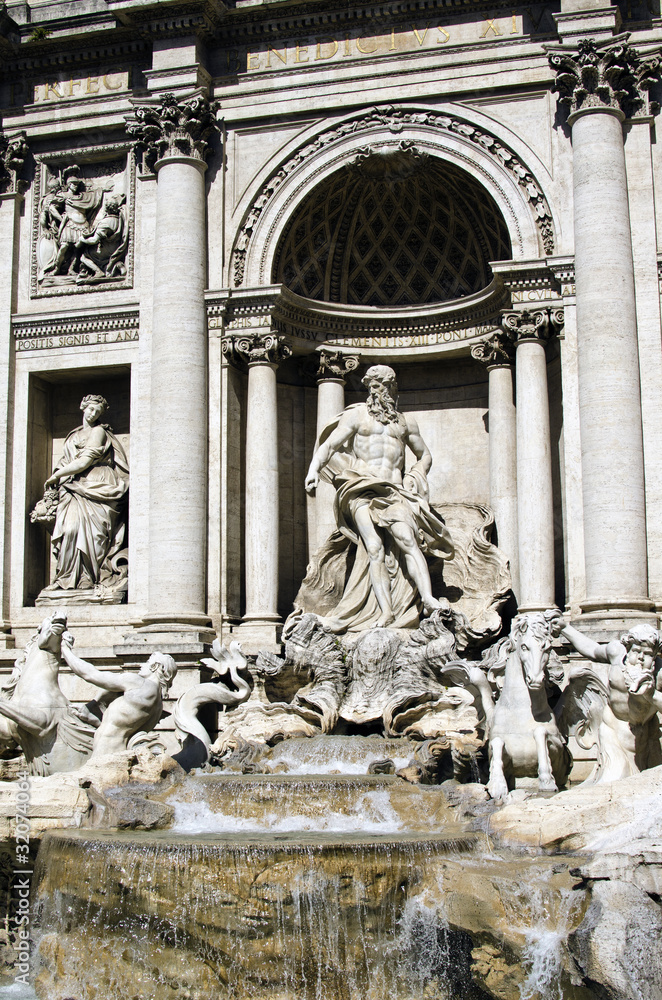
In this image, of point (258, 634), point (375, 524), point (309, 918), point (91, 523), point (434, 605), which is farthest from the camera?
point (91, 523)

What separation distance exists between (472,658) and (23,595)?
6822mm

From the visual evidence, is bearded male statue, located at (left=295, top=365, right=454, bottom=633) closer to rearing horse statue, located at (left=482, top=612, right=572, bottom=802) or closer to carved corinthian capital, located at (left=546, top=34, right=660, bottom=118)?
rearing horse statue, located at (left=482, top=612, right=572, bottom=802)

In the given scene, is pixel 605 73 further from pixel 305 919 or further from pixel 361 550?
pixel 305 919

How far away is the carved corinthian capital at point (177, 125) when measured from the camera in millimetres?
17266

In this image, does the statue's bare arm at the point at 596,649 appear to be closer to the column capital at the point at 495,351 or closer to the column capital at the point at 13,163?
the column capital at the point at 495,351

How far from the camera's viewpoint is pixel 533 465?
52.5 feet

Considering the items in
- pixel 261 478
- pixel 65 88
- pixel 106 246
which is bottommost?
pixel 261 478

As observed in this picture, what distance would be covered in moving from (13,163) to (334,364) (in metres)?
6.08

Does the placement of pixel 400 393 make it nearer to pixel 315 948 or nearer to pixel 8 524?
pixel 8 524

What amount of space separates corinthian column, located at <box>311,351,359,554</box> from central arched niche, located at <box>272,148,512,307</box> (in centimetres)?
108

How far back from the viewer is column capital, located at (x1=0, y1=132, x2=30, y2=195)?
18.6 m

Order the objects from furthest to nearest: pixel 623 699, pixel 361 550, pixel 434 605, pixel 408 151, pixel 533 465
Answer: pixel 408 151 < pixel 361 550 < pixel 533 465 < pixel 434 605 < pixel 623 699

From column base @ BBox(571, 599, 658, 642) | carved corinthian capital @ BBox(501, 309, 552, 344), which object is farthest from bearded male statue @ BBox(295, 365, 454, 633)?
column base @ BBox(571, 599, 658, 642)

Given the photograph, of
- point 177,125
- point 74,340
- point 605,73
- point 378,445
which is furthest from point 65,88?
point 605,73
